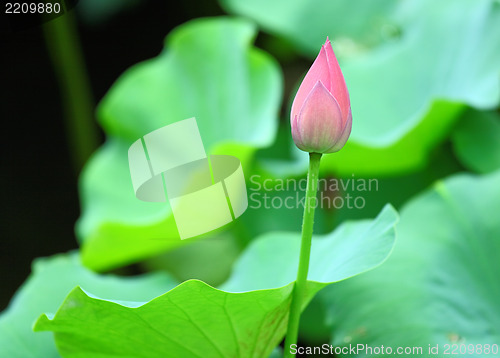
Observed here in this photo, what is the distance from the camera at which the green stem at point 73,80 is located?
1386mm

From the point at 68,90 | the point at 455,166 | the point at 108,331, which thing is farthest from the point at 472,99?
the point at 68,90

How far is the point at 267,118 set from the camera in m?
0.94

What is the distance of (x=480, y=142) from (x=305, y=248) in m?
0.54

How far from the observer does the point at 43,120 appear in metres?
1.66

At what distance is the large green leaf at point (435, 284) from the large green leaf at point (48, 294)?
0.26m

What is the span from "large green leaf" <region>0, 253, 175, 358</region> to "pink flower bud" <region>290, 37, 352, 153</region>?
0.38 meters

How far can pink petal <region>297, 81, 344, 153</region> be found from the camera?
1.36ft

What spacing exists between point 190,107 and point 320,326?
445 millimetres

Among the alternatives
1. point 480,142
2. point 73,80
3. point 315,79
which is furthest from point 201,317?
point 73,80

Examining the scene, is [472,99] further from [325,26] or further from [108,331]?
[108,331]

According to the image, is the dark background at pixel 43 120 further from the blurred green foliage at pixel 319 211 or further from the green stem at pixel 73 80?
the blurred green foliage at pixel 319 211

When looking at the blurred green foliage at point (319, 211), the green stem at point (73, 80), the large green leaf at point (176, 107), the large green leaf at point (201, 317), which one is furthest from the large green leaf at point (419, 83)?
the green stem at point (73, 80)

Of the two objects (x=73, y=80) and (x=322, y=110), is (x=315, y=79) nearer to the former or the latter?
(x=322, y=110)

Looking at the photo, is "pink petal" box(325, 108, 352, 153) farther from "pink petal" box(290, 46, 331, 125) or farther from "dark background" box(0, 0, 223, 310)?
"dark background" box(0, 0, 223, 310)
